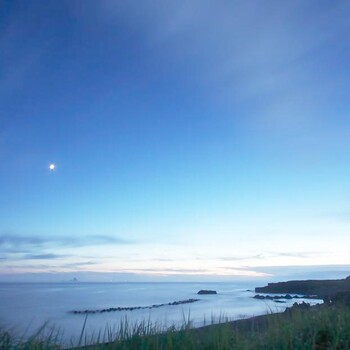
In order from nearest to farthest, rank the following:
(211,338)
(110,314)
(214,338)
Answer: (214,338) < (211,338) < (110,314)

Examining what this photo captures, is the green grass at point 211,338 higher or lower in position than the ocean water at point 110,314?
lower

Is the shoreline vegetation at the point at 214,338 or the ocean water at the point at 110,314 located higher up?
the ocean water at the point at 110,314

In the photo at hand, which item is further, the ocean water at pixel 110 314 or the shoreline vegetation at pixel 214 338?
the ocean water at pixel 110 314

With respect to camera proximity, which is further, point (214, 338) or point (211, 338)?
point (211, 338)

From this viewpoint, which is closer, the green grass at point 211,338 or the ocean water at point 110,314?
the green grass at point 211,338

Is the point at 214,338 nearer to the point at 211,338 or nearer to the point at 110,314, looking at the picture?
the point at 211,338

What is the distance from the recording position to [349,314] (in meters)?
8.85

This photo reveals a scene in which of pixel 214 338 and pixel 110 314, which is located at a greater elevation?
pixel 110 314

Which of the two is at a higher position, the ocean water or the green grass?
the ocean water

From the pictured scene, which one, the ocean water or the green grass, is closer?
the green grass

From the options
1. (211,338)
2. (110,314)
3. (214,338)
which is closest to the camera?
(214,338)

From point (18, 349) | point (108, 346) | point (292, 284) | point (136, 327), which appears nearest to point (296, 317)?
point (136, 327)

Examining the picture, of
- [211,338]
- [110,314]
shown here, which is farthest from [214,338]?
[110,314]

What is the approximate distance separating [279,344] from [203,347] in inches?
53.2
